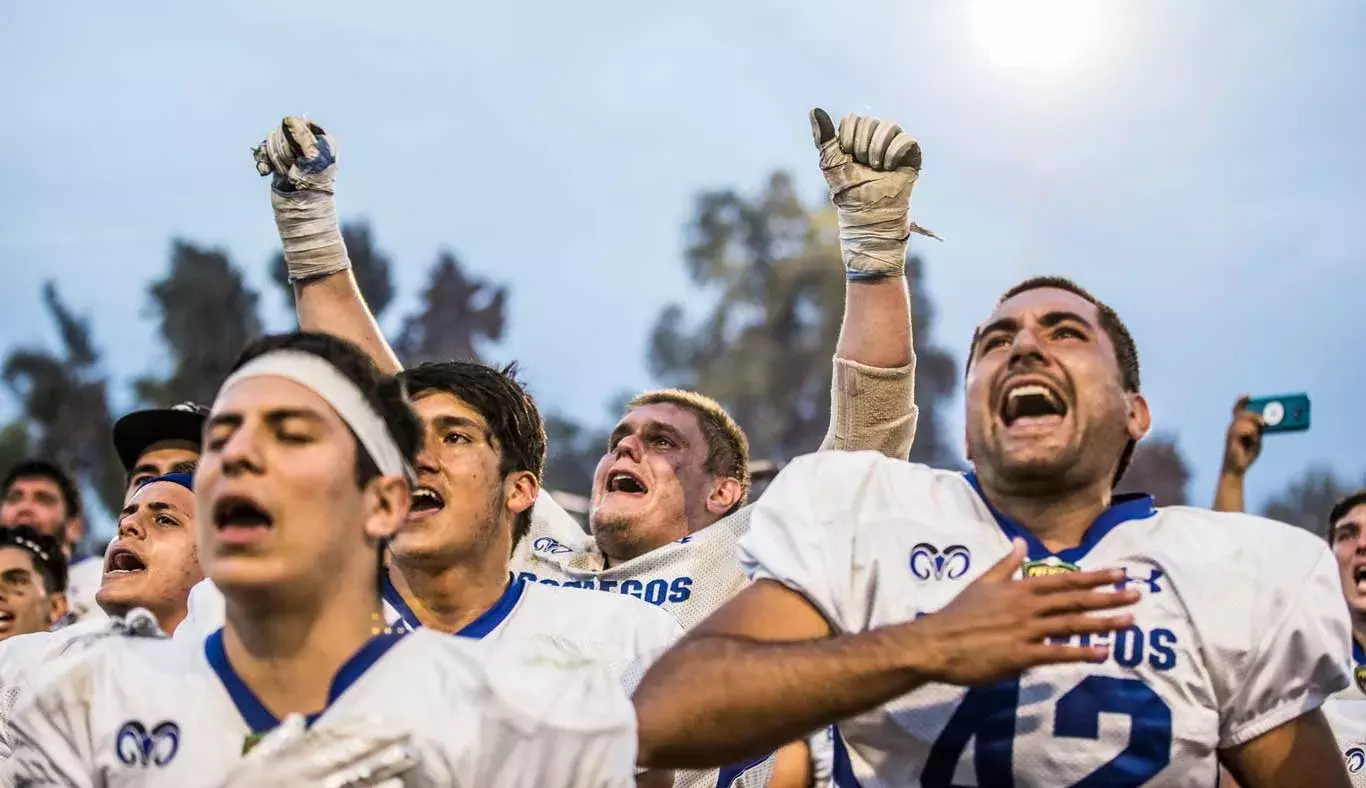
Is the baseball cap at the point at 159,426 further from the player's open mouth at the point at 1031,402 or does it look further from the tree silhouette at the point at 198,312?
the tree silhouette at the point at 198,312

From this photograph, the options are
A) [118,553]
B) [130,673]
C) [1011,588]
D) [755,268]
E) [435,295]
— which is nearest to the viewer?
[130,673]

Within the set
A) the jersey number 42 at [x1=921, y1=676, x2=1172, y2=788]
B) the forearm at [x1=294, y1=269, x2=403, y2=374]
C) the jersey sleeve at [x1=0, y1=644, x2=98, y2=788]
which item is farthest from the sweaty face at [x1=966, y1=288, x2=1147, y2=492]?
the forearm at [x1=294, y1=269, x2=403, y2=374]

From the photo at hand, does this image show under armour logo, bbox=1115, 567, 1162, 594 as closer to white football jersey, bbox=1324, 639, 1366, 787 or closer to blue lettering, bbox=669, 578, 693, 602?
blue lettering, bbox=669, 578, 693, 602

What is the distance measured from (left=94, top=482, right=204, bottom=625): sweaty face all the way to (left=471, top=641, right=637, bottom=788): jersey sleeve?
2216 mm

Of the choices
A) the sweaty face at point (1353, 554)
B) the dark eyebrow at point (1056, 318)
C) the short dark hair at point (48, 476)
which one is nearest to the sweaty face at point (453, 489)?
the dark eyebrow at point (1056, 318)

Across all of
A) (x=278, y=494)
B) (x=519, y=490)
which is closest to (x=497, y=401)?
(x=519, y=490)

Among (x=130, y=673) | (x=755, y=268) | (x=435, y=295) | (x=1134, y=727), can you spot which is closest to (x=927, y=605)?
(x=1134, y=727)

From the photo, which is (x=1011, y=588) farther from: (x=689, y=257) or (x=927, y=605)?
(x=689, y=257)

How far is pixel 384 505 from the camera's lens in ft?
9.67

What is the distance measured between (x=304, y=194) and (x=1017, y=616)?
3.13m

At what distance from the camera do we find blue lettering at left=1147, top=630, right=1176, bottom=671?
3355 mm

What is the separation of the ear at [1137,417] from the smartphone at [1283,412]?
7.97 feet

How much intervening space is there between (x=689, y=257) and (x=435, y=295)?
31.5 feet

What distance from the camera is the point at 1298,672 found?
3389 millimetres
